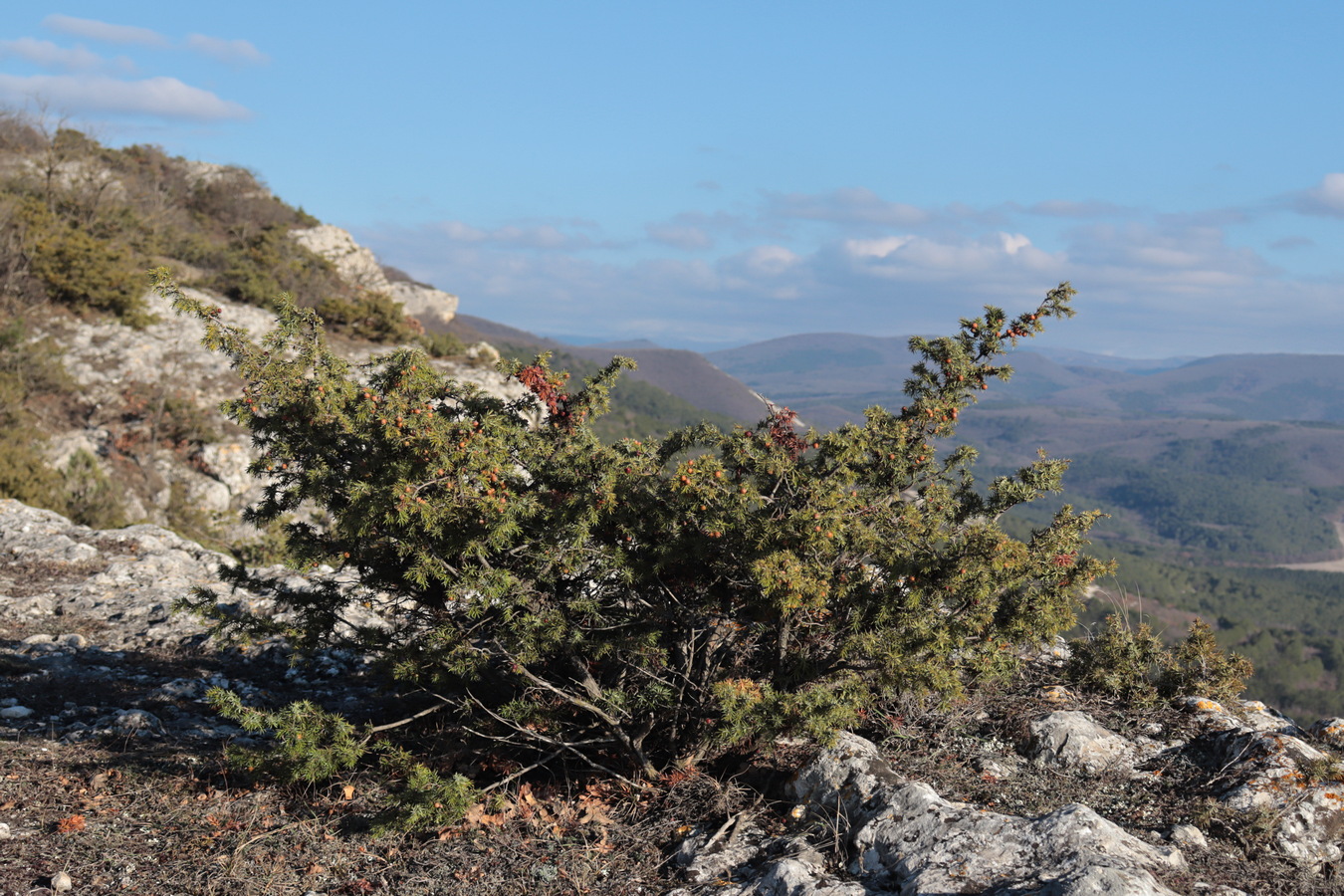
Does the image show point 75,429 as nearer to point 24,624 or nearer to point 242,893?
point 24,624

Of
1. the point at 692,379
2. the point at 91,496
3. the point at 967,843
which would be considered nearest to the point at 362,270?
the point at 91,496

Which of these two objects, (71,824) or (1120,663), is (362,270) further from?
(1120,663)

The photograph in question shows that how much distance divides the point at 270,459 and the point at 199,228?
33386 millimetres

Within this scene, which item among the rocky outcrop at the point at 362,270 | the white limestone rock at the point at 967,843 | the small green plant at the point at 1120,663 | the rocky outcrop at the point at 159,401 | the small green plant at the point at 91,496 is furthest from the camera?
the rocky outcrop at the point at 362,270

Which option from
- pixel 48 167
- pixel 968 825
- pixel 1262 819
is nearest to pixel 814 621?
pixel 968 825

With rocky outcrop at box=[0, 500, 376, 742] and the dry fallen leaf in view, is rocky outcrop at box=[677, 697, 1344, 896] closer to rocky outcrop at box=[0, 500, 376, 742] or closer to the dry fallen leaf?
rocky outcrop at box=[0, 500, 376, 742]

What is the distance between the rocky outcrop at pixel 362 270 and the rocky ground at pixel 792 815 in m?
29.0

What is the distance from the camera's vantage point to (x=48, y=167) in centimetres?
2608

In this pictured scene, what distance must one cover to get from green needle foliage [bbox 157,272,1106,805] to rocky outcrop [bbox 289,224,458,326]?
95.7 feet

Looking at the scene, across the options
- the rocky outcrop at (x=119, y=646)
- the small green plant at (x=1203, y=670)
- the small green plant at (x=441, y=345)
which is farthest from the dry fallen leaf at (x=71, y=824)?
the small green plant at (x=441, y=345)

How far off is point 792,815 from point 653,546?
1.97 m

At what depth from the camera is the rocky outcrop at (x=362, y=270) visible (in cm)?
3581

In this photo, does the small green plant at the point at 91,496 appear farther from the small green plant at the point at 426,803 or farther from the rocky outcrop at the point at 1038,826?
the rocky outcrop at the point at 1038,826

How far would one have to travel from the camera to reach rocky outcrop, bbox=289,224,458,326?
35812mm
